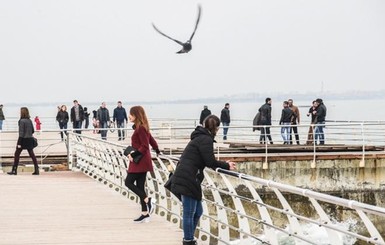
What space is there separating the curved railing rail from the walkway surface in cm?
42

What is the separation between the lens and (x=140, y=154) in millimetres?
11164

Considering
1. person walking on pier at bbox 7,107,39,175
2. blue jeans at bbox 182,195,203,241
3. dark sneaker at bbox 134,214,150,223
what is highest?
person walking on pier at bbox 7,107,39,175

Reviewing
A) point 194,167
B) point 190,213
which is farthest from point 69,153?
point 194,167

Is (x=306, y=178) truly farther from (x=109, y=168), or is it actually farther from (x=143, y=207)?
(x=143, y=207)

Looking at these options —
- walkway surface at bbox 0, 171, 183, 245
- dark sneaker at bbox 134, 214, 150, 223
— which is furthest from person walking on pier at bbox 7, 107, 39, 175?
dark sneaker at bbox 134, 214, 150, 223

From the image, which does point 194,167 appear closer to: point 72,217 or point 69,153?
point 72,217

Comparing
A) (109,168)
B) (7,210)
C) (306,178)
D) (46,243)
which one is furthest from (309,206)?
(46,243)

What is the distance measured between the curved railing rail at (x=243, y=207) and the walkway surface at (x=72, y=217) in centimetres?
42

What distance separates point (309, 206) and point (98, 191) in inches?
337

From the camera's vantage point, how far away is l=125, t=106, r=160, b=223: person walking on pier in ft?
35.7

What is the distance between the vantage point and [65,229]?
11.3m

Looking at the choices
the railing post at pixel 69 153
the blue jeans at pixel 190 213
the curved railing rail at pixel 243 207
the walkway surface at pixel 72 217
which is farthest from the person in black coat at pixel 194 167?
the railing post at pixel 69 153

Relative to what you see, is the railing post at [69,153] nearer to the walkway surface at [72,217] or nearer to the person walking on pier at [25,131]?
the person walking on pier at [25,131]

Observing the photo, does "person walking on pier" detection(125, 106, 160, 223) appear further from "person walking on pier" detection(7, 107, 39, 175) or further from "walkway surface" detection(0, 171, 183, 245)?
"person walking on pier" detection(7, 107, 39, 175)
